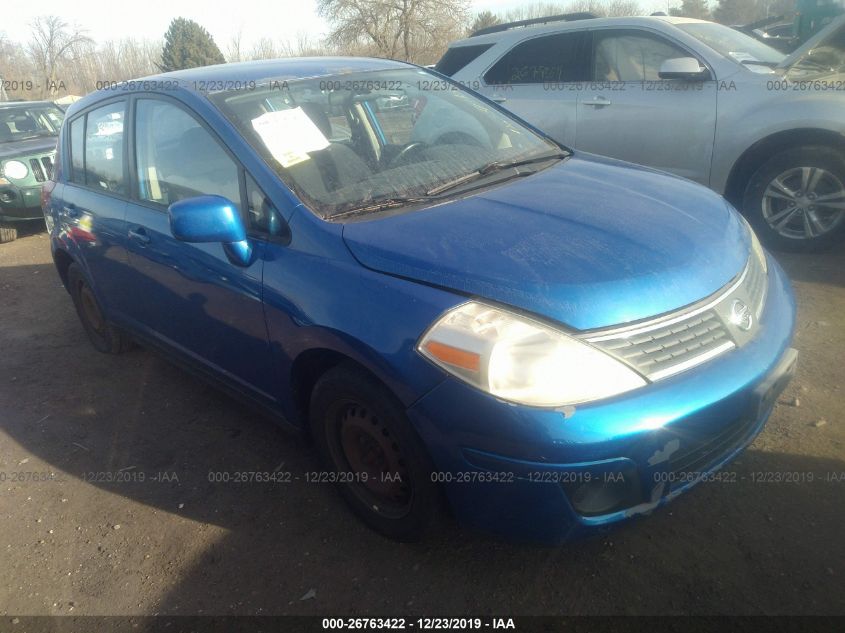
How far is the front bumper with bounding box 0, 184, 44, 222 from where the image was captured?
7500 millimetres

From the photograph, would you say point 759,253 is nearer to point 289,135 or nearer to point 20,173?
point 289,135

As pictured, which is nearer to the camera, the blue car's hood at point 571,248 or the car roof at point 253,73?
the blue car's hood at point 571,248

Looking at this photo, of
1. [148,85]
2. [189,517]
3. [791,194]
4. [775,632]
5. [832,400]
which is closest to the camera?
[775,632]

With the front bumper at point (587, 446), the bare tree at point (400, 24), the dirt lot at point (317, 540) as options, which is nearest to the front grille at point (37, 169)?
the dirt lot at point (317, 540)

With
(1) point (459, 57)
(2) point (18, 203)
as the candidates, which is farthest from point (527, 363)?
(2) point (18, 203)

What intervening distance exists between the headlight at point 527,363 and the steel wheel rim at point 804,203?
11.6ft

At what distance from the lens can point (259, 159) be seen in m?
2.54

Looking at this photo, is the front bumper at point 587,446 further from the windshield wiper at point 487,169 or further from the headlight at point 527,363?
the windshield wiper at point 487,169

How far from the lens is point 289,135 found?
2.70 meters

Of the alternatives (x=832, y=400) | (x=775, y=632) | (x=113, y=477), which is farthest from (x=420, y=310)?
(x=832, y=400)

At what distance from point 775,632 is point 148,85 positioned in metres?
3.47

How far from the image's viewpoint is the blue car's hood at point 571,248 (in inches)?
77.2

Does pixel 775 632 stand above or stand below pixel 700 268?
below

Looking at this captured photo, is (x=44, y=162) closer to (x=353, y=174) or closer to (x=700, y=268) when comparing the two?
(x=353, y=174)
